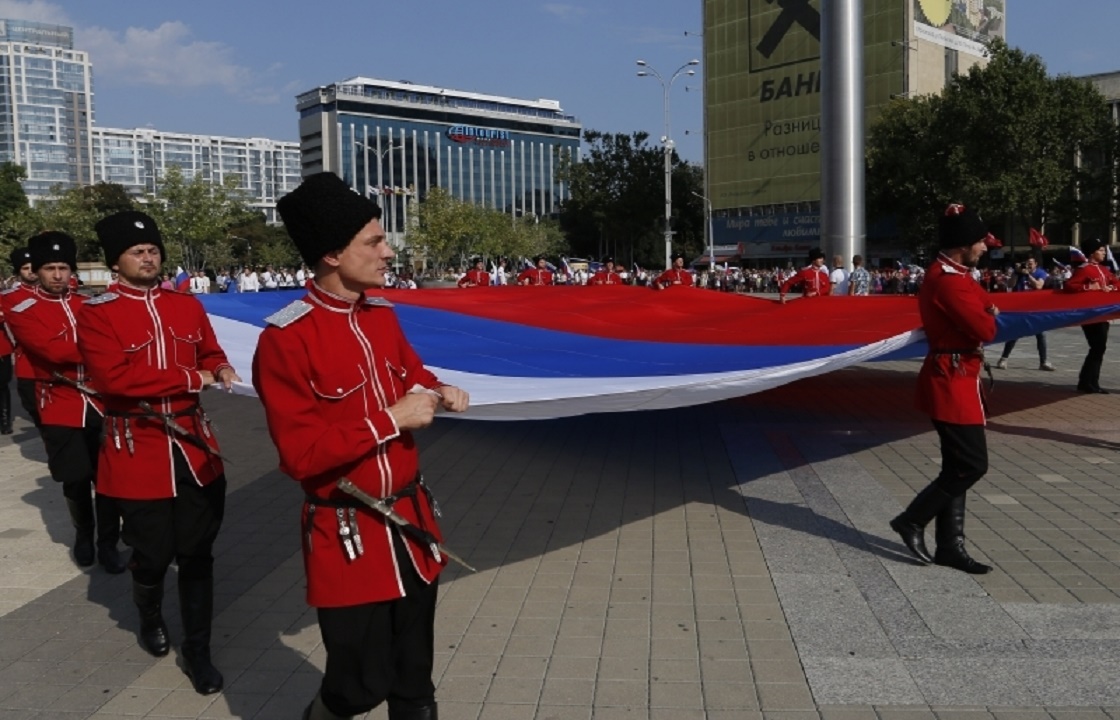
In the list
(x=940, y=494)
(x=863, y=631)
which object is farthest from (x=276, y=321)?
(x=940, y=494)

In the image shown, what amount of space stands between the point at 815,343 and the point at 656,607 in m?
3.11

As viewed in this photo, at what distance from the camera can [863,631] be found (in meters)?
4.70

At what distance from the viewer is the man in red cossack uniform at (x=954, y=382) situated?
540 cm

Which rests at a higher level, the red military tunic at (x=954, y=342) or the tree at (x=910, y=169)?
the tree at (x=910, y=169)

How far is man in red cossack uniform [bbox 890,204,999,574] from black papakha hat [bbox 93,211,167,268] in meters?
3.80

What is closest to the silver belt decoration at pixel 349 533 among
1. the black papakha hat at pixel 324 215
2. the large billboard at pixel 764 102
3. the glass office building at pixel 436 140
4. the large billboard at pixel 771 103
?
the black papakha hat at pixel 324 215

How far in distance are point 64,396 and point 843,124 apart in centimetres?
1793

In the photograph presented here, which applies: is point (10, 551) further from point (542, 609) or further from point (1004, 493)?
point (1004, 493)

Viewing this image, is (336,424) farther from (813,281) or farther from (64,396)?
(813,281)

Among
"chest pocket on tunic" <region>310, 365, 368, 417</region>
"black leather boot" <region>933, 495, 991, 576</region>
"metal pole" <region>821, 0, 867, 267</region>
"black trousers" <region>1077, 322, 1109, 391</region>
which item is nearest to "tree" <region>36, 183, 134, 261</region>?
"metal pole" <region>821, 0, 867, 267</region>

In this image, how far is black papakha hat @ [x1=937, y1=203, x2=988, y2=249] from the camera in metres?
5.49

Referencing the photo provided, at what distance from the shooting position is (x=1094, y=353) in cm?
1184

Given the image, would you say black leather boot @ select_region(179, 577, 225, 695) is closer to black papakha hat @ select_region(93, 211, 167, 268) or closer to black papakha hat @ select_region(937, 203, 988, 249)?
black papakha hat @ select_region(93, 211, 167, 268)

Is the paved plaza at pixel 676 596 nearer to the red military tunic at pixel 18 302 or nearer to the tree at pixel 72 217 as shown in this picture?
the red military tunic at pixel 18 302
